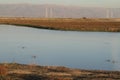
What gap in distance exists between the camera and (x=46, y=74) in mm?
15883

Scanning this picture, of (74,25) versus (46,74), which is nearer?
(46,74)

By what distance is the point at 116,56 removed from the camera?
2489 cm

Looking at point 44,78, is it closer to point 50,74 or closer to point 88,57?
point 50,74

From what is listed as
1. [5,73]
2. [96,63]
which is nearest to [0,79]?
[5,73]

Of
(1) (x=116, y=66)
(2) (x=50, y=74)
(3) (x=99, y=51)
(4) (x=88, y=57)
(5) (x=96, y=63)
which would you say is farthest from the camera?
(3) (x=99, y=51)

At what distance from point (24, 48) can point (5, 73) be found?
14.0 m

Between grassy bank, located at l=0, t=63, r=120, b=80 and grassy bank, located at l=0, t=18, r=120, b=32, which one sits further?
grassy bank, located at l=0, t=18, r=120, b=32

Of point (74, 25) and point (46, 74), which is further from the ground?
point (46, 74)

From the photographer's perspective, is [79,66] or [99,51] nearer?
[79,66]

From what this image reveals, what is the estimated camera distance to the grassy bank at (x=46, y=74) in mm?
14682

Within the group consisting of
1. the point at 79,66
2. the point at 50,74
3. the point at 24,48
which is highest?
the point at 50,74

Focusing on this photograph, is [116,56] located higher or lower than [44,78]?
lower

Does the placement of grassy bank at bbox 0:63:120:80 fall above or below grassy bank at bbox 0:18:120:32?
above

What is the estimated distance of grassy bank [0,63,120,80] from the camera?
14.7 metres
